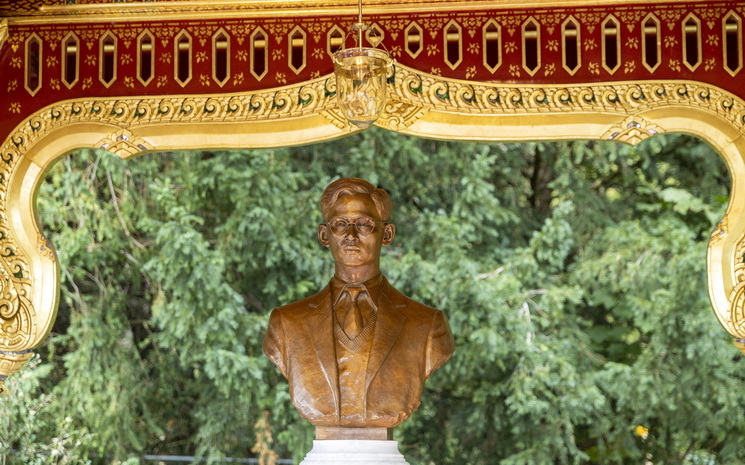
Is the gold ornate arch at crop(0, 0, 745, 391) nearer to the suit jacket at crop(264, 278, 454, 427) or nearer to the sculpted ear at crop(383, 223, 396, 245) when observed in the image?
the sculpted ear at crop(383, 223, 396, 245)

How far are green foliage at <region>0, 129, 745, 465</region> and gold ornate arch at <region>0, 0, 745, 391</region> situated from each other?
8.92ft

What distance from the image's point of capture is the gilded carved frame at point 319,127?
523 cm

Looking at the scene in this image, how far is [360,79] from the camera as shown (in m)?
4.05

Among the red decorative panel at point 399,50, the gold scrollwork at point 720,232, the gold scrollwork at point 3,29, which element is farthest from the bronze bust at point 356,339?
the gold scrollwork at point 3,29

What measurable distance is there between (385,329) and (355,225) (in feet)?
1.59

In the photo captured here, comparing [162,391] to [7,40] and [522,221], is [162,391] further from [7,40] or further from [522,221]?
[7,40]

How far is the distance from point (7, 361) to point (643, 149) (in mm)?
6180

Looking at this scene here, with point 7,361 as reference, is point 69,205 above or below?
above

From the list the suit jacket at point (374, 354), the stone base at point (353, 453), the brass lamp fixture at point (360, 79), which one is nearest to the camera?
the brass lamp fixture at point (360, 79)

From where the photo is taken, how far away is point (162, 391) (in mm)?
9211

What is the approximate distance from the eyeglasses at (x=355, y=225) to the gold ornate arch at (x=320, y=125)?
21.5 inches

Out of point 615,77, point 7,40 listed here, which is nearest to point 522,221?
point 615,77

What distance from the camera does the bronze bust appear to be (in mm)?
4883

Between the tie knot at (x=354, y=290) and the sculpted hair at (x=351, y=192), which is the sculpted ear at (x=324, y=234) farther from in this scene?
the tie knot at (x=354, y=290)
